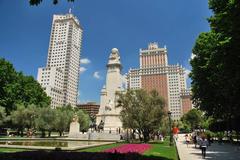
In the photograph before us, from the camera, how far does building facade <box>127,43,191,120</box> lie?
171625 mm

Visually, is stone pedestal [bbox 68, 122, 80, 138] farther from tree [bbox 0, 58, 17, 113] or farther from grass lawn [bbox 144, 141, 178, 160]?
grass lawn [bbox 144, 141, 178, 160]

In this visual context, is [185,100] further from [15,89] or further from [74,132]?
[15,89]

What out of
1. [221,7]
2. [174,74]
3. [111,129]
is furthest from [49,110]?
[174,74]

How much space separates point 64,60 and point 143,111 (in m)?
128

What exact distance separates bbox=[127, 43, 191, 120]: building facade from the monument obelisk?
338 feet

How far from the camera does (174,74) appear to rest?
567 ft

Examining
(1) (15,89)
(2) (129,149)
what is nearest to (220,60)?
(2) (129,149)

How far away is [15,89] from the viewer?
56.7 metres

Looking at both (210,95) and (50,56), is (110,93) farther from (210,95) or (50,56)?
(50,56)

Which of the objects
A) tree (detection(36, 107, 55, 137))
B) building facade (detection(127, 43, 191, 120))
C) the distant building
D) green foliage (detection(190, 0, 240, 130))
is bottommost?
tree (detection(36, 107, 55, 137))

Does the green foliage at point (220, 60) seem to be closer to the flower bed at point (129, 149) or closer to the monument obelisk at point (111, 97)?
the flower bed at point (129, 149)

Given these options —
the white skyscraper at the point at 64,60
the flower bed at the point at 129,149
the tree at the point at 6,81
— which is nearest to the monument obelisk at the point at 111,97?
the tree at the point at 6,81

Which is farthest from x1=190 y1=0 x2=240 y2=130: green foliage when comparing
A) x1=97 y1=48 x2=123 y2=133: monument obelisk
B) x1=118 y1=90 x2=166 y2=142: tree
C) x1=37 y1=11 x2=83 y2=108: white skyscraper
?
x1=37 y1=11 x2=83 y2=108: white skyscraper

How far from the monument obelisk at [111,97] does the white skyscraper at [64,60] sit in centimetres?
8570
